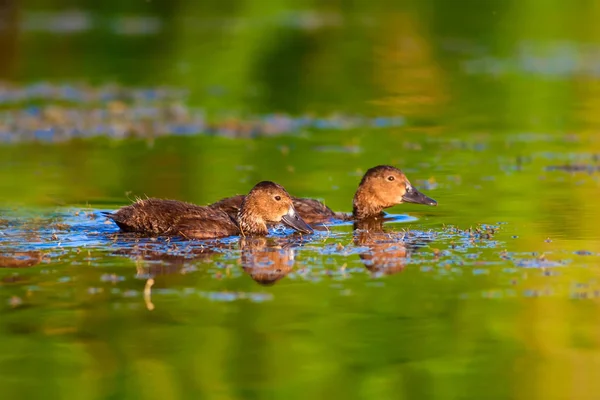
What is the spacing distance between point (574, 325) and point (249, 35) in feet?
69.8

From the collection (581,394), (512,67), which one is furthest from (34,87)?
(581,394)

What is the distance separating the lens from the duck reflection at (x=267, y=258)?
916 centimetres

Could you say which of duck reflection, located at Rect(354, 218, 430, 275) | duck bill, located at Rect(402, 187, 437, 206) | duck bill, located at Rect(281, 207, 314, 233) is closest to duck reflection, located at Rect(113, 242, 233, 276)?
duck bill, located at Rect(281, 207, 314, 233)

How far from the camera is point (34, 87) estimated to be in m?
22.2

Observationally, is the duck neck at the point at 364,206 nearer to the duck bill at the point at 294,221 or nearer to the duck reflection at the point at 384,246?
the duck reflection at the point at 384,246

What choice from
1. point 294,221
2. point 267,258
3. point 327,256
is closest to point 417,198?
point 294,221

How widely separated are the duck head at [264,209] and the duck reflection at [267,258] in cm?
20

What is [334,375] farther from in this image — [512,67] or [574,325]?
[512,67]

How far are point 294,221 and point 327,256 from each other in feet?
4.43

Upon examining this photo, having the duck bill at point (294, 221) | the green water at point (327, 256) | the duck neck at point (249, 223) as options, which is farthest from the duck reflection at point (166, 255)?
the duck bill at point (294, 221)

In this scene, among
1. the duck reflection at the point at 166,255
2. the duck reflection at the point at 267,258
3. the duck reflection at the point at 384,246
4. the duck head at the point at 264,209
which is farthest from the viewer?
the duck head at the point at 264,209

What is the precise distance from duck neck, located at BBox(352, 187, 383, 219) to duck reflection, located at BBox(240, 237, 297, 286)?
6.59ft

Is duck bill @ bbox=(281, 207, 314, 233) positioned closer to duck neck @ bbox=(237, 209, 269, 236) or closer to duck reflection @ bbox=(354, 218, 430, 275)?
duck neck @ bbox=(237, 209, 269, 236)

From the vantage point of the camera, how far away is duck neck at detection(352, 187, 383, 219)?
12750 mm
